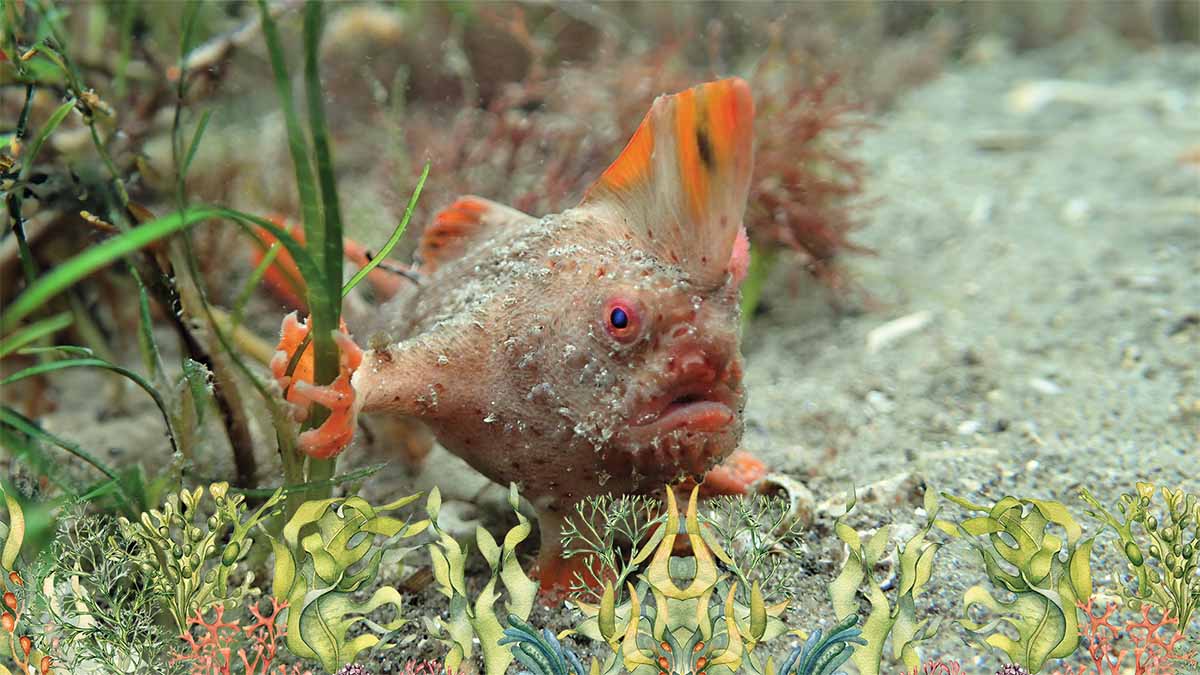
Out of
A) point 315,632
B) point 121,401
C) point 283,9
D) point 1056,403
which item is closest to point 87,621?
point 315,632

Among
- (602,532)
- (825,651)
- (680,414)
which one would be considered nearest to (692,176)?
(680,414)

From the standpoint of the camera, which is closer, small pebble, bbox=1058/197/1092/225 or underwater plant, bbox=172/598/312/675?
underwater plant, bbox=172/598/312/675

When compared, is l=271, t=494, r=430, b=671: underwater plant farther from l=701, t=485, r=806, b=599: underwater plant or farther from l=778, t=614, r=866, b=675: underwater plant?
l=778, t=614, r=866, b=675: underwater plant

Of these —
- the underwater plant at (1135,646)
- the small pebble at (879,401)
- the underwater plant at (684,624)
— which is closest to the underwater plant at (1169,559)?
the underwater plant at (1135,646)

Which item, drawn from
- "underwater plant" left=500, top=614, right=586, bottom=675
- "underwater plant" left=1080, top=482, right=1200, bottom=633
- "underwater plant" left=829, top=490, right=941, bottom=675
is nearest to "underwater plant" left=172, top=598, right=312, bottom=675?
"underwater plant" left=500, top=614, right=586, bottom=675

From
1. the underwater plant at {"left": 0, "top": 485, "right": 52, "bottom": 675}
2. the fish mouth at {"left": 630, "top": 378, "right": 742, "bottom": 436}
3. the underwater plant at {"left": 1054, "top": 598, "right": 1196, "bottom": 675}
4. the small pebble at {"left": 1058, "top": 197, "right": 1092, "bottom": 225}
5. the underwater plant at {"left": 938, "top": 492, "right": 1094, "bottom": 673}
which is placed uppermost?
the fish mouth at {"left": 630, "top": 378, "right": 742, "bottom": 436}

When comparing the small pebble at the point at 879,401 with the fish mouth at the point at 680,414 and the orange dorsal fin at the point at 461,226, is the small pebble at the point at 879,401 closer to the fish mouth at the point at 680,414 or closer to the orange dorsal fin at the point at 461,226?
the fish mouth at the point at 680,414
